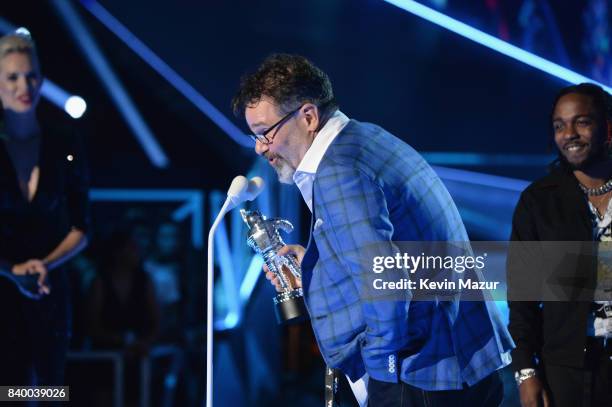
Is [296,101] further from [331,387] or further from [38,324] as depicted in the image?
[38,324]

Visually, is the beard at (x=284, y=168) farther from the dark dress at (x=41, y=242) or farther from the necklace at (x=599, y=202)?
the dark dress at (x=41, y=242)

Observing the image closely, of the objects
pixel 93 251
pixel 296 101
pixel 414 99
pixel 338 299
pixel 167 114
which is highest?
pixel 167 114

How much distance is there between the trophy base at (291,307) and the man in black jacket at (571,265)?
64cm

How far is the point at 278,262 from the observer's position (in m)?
2.56

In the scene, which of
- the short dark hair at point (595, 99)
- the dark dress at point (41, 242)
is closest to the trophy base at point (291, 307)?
the short dark hair at point (595, 99)

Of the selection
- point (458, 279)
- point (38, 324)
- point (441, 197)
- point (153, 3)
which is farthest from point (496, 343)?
point (153, 3)

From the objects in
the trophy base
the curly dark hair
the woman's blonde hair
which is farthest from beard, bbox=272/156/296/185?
the woman's blonde hair

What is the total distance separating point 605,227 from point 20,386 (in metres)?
2.08

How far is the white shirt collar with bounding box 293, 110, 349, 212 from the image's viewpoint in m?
2.23

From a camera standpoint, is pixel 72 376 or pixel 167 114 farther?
pixel 167 114

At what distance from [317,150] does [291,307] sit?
524 mm

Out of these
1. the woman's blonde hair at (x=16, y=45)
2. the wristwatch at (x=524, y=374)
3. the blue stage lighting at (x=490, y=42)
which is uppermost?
the blue stage lighting at (x=490, y=42)

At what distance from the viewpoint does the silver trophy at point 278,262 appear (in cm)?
254

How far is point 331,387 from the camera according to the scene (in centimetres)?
244
